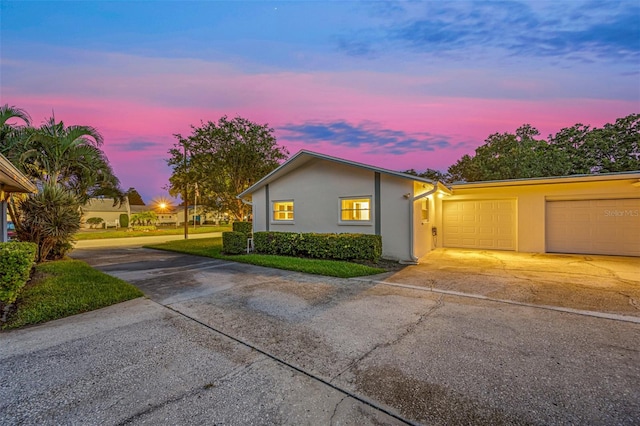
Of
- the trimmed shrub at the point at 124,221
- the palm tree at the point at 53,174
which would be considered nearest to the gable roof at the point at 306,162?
the palm tree at the point at 53,174

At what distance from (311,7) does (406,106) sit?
670 centimetres

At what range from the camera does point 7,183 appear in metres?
7.12

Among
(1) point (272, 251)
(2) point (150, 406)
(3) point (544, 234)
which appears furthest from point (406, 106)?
(2) point (150, 406)

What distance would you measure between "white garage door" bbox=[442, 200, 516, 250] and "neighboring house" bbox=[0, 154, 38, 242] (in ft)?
46.0

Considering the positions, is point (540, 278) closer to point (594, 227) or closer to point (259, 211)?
point (594, 227)

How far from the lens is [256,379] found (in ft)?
9.01

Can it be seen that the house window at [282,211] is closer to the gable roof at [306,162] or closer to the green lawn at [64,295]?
the gable roof at [306,162]

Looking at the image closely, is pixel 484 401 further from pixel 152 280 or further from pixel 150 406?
pixel 152 280

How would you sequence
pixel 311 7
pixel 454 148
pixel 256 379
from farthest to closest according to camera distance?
1. pixel 454 148
2. pixel 311 7
3. pixel 256 379

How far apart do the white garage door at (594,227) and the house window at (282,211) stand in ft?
34.7

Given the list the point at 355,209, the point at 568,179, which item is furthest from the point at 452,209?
the point at 355,209

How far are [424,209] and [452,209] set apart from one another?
272 cm

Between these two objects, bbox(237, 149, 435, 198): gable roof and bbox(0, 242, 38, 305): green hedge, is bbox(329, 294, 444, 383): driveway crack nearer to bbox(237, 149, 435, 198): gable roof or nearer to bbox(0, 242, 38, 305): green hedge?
bbox(237, 149, 435, 198): gable roof

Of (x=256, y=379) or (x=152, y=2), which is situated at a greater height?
(x=152, y=2)
